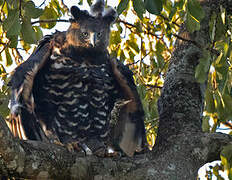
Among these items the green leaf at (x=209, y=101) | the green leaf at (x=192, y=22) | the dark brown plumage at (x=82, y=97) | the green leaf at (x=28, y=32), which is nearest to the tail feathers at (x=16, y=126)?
the dark brown plumage at (x=82, y=97)

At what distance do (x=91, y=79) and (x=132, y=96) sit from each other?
42cm

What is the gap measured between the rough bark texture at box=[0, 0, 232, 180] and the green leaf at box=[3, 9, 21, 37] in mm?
673

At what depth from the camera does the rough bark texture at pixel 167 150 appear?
221 centimetres

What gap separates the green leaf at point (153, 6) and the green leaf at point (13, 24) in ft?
2.54

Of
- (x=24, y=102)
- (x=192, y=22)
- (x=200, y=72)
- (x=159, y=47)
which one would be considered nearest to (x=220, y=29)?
(x=192, y=22)

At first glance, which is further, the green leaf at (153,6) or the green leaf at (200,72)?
the green leaf at (200,72)

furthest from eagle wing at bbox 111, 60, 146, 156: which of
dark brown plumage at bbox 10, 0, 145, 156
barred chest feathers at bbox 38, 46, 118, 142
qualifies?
barred chest feathers at bbox 38, 46, 118, 142

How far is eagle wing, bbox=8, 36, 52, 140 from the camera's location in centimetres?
330

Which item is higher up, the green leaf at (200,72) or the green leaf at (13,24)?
the green leaf at (13,24)

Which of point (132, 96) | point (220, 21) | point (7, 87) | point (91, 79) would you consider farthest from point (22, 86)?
point (220, 21)

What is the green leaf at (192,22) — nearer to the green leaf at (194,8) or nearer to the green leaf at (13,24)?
the green leaf at (194,8)

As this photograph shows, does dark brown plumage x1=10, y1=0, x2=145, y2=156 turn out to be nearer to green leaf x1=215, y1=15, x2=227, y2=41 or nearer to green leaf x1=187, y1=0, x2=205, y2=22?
green leaf x1=215, y1=15, x2=227, y2=41

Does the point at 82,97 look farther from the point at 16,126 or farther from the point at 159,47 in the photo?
the point at 159,47

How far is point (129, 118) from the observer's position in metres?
3.83
